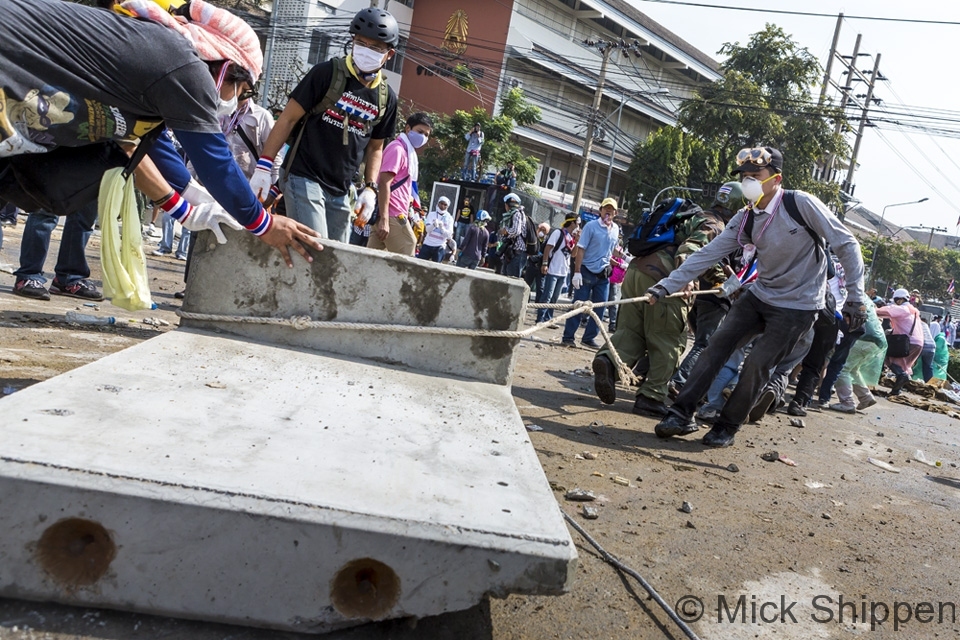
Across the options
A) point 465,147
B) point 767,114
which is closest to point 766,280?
point 465,147

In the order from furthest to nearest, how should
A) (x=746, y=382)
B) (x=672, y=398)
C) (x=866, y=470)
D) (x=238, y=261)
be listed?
(x=672, y=398) < (x=866, y=470) < (x=746, y=382) < (x=238, y=261)

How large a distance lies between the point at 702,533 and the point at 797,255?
2.31 meters

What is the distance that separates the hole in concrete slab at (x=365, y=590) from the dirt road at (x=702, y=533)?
14 centimetres

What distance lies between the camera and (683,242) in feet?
19.3

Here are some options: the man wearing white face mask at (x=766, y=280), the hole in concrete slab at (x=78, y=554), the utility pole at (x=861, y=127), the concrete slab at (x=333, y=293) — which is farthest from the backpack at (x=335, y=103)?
the utility pole at (x=861, y=127)

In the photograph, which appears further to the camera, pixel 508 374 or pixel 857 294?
pixel 857 294

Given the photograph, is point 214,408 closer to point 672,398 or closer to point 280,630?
point 280,630

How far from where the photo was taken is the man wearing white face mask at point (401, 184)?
20.2ft

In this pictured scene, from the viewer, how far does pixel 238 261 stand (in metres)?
3.56

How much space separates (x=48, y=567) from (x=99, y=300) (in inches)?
176

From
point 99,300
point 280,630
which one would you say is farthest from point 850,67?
point 280,630

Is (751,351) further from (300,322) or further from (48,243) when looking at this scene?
(48,243)

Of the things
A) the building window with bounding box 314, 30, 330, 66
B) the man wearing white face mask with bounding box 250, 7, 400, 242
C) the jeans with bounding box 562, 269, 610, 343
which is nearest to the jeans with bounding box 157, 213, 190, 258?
the jeans with bounding box 562, 269, 610, 343

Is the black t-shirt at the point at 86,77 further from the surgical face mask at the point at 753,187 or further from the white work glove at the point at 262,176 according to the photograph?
the surgical face mask at the point at 753,187
